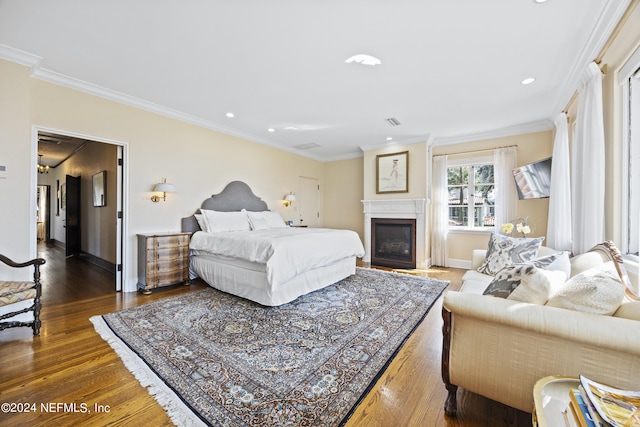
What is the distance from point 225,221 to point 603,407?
13.9 ft

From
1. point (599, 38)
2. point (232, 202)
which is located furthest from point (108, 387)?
point (599, 38)

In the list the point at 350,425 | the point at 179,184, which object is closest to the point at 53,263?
the point at 179,184

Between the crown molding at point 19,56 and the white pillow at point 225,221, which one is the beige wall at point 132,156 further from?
the white pillow at point 225,221

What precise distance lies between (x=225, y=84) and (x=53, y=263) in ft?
17.2

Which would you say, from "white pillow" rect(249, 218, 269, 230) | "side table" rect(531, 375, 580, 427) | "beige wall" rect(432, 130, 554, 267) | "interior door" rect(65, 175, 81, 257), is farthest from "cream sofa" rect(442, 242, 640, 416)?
"interior door" rect(65, 175, 81, 257)

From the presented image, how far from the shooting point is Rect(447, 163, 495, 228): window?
498 cm

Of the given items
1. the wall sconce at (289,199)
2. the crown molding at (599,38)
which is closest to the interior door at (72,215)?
the wall sconce at (289,199)

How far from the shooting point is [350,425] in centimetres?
133

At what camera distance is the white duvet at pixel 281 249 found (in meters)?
2.80

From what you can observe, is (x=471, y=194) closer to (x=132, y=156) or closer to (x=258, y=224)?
(x=258, y=224)

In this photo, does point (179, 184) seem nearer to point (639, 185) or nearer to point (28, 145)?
point (28, 145)

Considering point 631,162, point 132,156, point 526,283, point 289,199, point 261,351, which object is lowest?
point 261,351

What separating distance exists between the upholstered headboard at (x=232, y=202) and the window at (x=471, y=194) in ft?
13.3

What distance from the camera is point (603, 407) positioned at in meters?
0.78
